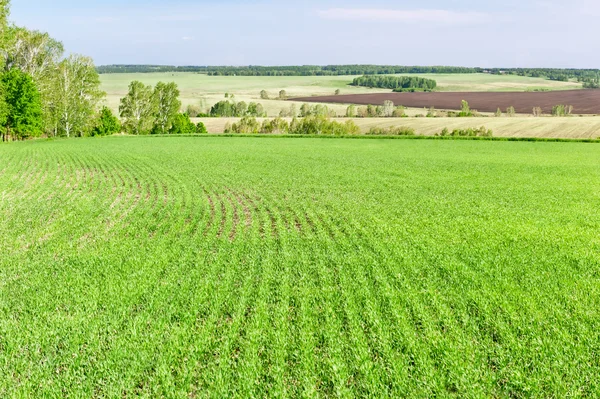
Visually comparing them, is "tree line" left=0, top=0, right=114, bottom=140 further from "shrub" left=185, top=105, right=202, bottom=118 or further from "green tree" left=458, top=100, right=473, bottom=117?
"green tree" left=458, top=100, right=473, bottom=117

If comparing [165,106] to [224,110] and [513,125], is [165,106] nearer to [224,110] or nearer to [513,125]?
[224,110]

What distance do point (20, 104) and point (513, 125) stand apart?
7673 cm

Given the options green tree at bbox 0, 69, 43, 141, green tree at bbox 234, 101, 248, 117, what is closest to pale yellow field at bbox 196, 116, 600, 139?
green tree at bbox 234, 101, 248, 117

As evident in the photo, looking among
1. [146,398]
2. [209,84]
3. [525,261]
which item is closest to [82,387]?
[146,398]

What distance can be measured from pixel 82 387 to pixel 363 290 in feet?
18.2

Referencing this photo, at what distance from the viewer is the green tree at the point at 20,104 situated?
50656 millimetres

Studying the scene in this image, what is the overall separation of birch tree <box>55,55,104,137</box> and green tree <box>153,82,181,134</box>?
1611 cm

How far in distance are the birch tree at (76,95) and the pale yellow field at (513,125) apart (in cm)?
2413

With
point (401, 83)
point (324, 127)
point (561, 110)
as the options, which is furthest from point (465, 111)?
point (401, 83)

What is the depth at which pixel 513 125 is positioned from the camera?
77.4 meters

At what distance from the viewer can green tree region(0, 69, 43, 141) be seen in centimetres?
5066

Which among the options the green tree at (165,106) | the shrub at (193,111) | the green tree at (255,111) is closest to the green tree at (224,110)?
the shrub at (193,111)

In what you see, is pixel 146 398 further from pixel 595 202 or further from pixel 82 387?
pixel 595 202

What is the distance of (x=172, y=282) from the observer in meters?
9.79
